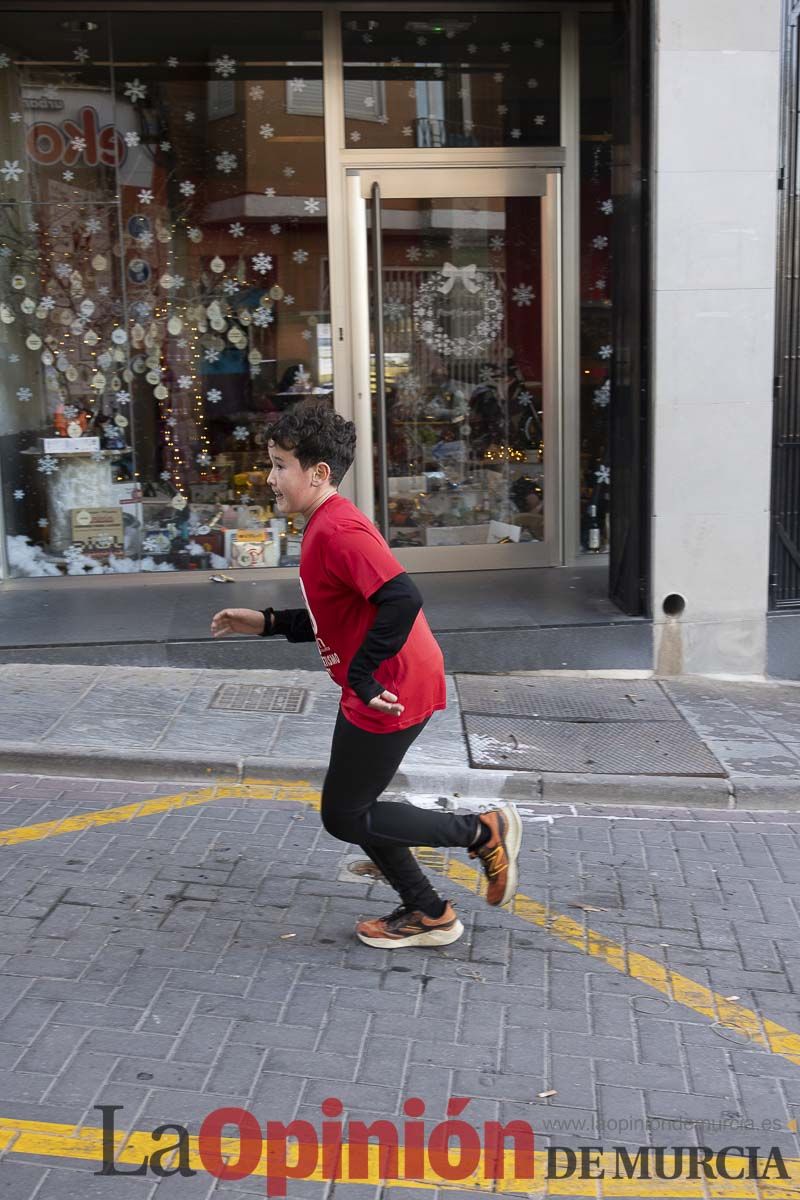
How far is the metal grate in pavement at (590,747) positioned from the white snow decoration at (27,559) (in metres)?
4.15

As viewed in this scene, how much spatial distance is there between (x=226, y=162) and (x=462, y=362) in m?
2.34

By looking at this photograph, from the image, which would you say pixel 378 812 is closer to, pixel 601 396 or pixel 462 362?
pixel 462 362

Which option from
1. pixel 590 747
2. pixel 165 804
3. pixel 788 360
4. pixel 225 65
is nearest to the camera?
pixel 165 804

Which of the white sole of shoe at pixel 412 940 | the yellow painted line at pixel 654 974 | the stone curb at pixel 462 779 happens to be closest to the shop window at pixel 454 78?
the stone curb at pixel 462 779

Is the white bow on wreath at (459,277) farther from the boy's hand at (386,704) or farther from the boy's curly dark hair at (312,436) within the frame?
the boy's hand at (386,704)

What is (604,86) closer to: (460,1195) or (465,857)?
(465,857)

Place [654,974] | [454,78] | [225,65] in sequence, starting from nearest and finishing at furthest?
1. [654,974]
2. [225,65]
3. [454,78]

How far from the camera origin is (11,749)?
20.9 feet

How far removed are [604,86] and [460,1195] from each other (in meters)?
8.35

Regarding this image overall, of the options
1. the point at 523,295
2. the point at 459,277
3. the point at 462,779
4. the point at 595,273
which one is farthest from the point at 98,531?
the point at 462,779

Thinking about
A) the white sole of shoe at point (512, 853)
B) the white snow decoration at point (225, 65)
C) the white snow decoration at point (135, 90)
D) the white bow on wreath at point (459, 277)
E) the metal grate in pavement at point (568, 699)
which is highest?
the white snow decoration at point (225, 65)

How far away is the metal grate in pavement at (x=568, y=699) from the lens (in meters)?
7.19

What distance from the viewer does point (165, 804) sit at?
5.93 metres

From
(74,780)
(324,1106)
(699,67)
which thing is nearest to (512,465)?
(699,67)
